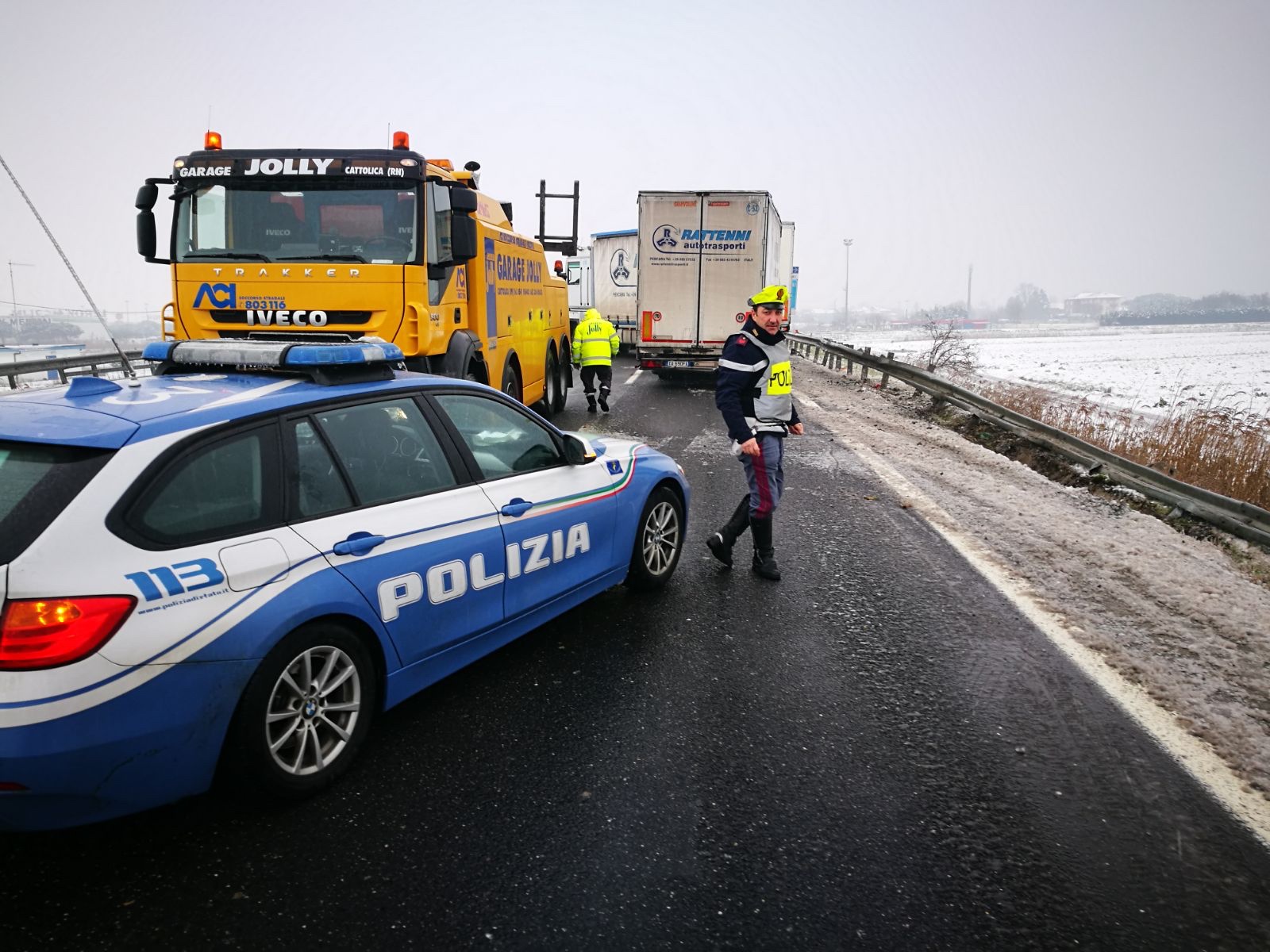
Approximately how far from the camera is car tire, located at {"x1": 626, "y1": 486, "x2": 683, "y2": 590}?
17.1 feet

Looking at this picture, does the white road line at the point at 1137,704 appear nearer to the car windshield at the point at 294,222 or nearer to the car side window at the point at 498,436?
the car side window at the point at 498,436

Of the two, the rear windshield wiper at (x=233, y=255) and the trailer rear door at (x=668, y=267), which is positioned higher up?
the trailer rear door at (x=668, y=267)

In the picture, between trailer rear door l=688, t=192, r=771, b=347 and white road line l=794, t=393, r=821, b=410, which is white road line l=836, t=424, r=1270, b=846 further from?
trailer rear door l=688, t=192, r=771, b=347

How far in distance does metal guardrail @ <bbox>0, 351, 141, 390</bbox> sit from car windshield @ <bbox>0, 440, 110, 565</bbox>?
989 centimetres

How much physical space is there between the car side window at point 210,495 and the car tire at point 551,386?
33.1 feet

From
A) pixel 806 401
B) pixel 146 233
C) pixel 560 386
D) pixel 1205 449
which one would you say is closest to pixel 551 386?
pixel 560 386

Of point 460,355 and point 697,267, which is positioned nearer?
point 460,355

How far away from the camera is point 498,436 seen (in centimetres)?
436

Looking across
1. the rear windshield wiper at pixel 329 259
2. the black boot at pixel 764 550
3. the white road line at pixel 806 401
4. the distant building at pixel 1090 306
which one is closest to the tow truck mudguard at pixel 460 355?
the rear windshield wiper at pixel 329 259

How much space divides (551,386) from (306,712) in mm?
10815

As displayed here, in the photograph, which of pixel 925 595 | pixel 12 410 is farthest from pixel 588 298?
pixel 12 410

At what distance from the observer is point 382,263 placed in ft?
25.2

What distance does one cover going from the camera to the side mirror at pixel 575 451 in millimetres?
4617

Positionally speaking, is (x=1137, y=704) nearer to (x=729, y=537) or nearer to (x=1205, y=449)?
(x=729, y=537)
